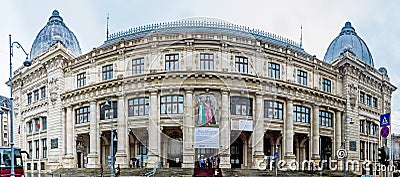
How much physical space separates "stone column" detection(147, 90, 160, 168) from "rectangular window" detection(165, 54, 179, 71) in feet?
10.3

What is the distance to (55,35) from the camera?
75750 millimetres

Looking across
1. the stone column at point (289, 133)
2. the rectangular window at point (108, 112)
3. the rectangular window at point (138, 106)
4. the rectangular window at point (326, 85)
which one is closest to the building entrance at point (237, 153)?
the stone column at point (289, 133)

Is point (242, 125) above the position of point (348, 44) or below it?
below

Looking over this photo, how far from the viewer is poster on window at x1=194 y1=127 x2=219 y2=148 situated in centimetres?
4653

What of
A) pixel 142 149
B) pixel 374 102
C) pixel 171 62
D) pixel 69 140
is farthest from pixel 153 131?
pixel 374 102

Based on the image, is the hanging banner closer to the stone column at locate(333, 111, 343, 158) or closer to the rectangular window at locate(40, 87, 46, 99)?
the stone column at locate(333, 111, 343, 158)

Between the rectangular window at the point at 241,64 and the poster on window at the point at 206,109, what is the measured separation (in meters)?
4.25

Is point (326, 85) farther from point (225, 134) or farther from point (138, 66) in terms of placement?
point (138, 66)

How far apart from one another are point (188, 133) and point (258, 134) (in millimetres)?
8297

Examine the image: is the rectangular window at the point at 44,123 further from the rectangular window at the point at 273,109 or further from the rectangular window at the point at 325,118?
the rectangular window at the point at 325,118

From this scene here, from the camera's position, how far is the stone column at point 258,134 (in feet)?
163

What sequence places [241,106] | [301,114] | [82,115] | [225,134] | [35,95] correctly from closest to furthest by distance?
[225,134] → [241,106] → [301,114] → [82,115] → [35,95]

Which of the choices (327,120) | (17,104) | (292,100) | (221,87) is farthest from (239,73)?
(17,104)

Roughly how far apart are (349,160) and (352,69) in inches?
513
